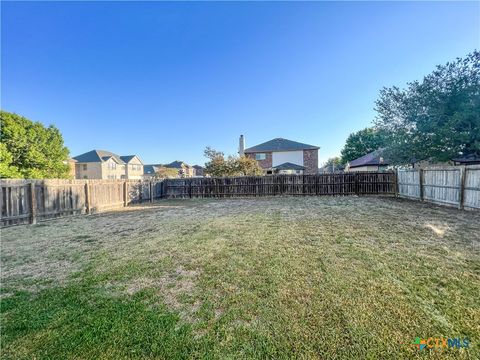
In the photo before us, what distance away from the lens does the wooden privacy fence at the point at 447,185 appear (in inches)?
299

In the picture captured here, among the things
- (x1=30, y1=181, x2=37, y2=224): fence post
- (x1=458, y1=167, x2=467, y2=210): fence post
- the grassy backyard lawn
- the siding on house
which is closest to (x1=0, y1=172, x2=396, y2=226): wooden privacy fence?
(x1=30, y1=181, x2=37, y2=224): fence post

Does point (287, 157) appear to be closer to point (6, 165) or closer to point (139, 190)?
point (139, 190)

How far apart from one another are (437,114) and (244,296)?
46.7 ft

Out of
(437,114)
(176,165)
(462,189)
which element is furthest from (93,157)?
(462,189)

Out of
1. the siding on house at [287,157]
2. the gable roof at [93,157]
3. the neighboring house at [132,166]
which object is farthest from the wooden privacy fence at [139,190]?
the neighboring house at [132,166]

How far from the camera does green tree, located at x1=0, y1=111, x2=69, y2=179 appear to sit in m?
21.0

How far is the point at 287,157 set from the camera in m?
27.7

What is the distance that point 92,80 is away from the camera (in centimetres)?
1612

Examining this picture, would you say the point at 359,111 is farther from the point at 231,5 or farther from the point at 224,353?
the point at 224,353

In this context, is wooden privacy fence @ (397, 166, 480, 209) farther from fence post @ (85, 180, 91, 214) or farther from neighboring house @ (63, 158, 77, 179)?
neighboring house @ (63, 158, 77, 179)

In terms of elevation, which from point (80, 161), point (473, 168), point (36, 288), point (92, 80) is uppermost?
point (92, 80)

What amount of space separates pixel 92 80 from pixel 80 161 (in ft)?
96.0

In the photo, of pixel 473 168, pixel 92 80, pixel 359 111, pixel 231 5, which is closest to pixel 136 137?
pixel 92 80

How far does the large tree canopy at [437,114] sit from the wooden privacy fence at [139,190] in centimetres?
234
